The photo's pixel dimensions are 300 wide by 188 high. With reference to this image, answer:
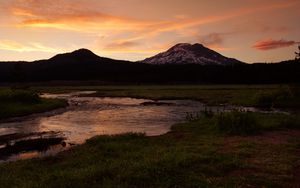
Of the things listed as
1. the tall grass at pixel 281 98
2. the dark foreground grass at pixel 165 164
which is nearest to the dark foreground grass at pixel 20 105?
the dark foreground grass at pixel 165 164

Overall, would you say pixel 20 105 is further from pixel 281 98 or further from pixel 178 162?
pixel 281 98

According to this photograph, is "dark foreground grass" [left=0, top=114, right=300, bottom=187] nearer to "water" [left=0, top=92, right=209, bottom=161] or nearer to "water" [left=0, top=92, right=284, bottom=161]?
"water" [left=0, top=92, right=284, bottom=161]

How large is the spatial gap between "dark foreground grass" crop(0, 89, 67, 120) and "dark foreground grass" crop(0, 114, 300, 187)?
2355cm

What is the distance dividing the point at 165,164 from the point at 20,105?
3792 centimetres

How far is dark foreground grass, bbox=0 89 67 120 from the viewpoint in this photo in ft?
152

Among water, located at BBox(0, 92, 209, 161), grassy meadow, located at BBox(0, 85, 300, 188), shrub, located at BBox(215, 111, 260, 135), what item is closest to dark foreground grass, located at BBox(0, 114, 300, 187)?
grassy meadow, located at BBox(0, 85, 300, 188)

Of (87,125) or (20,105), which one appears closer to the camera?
(87,125)

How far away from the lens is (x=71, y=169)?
1859 centimetres

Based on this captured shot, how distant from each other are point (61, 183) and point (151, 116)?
3024 cm

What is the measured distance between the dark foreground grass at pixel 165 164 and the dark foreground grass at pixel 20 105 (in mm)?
23546

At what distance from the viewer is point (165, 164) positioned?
18156mm

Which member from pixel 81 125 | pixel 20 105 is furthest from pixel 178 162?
pixel 20 105

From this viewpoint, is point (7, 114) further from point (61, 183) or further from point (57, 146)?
point (61, 183)

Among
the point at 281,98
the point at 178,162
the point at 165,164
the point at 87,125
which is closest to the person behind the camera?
the point at 165,164
